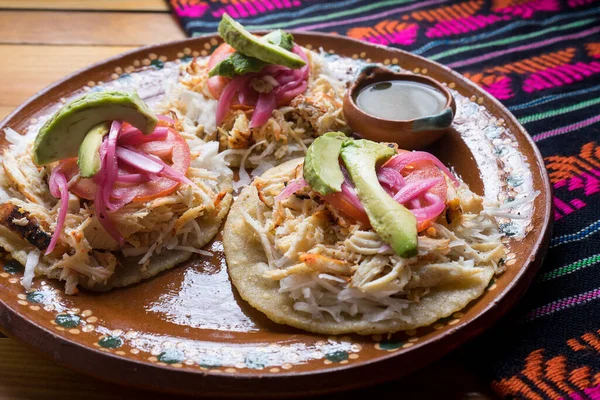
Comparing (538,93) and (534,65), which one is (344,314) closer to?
(538,93)

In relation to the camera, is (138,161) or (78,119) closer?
(78,119)

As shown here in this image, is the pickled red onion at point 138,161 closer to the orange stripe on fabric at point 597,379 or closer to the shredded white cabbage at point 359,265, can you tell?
the shredded white cabbage at point 359,265

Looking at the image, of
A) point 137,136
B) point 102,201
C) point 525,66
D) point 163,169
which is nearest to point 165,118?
point 137,136

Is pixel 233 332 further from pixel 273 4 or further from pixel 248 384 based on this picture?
pixel 273 4

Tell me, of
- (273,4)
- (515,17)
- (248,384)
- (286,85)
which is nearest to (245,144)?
(286,85)

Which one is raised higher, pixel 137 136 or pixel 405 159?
pixel 137 136

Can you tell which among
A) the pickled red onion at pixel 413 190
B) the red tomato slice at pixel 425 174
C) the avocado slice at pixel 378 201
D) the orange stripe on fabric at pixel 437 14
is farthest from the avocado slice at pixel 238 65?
the orange stripe on fabric at pixel 437 14
